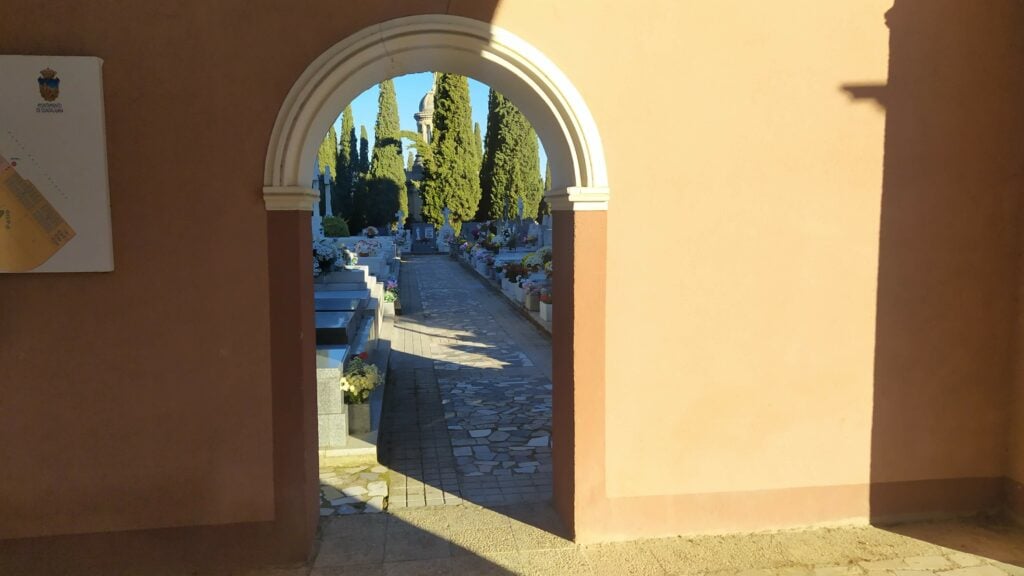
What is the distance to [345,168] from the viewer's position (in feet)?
138

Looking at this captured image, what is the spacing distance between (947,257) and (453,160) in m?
29.2

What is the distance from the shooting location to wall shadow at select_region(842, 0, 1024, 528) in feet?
14.8

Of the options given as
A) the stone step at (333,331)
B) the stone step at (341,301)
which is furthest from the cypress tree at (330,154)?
the stone step at (333,331)

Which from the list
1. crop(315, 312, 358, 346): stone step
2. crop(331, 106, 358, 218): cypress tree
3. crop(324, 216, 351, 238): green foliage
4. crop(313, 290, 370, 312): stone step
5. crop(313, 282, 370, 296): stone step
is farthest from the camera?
crop(331, 106, 358, 218): cypress tree

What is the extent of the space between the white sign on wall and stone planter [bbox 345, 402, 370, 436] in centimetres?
277

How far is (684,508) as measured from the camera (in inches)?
178

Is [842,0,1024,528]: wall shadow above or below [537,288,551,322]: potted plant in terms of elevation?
above

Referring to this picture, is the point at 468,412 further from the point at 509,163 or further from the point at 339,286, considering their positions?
the point at 509,163

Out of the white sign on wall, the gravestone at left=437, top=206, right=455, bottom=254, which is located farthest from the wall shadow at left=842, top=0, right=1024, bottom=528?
the gravestone at left=437, top=206, right=455, bottom=254

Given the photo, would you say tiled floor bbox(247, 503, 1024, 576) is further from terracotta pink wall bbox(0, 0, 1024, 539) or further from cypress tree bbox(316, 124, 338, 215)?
cypress tree bbox(316, 124, 338, 215)

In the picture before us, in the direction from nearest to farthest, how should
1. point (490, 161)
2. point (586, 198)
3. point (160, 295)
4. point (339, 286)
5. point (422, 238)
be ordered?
point (160, 295), point (586, 198), point (339, 286), point (490, 161), point (422, 238)

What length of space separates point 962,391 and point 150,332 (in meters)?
5.39

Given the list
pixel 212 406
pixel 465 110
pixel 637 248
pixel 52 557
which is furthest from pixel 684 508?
pixel 465 110

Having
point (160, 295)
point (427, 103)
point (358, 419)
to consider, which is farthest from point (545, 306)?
point (427, 103)
